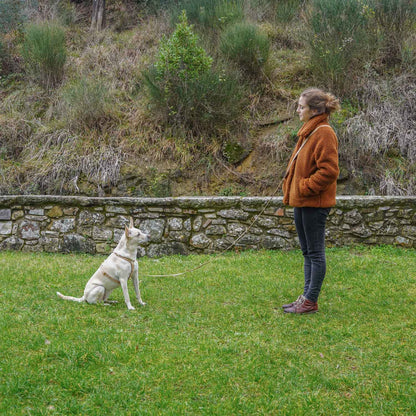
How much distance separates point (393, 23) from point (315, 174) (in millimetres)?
8438

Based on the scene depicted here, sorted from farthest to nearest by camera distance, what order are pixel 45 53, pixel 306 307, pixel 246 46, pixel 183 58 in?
pixel 45 53
pixel 246 46
pixel 183 58
pixel 306 307

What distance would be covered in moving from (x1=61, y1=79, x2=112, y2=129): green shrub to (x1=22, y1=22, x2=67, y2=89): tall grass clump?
177 cm

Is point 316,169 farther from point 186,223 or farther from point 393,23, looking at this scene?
point 393,23

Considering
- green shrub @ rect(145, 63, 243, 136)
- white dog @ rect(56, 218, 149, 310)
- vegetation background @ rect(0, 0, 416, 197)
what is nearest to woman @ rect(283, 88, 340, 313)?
white dog @ rect(56, 218, 149, 310)

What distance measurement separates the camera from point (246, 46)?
10312 mm

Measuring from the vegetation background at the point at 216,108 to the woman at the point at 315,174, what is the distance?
4695mm

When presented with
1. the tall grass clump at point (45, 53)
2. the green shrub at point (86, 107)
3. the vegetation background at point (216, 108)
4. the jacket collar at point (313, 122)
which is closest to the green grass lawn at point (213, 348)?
the jacket collar at point (313, 122)

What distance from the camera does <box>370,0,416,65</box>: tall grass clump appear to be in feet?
→ 33.5

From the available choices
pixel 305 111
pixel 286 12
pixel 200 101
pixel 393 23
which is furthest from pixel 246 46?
pixel 305 111

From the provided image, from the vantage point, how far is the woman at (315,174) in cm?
385

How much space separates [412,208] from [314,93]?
3.81 m

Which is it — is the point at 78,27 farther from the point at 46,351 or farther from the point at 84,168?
the point at 46,351

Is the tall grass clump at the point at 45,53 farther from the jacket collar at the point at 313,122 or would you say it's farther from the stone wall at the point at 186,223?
the jacket collar at the point at 313,122

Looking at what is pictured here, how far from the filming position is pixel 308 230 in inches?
157
